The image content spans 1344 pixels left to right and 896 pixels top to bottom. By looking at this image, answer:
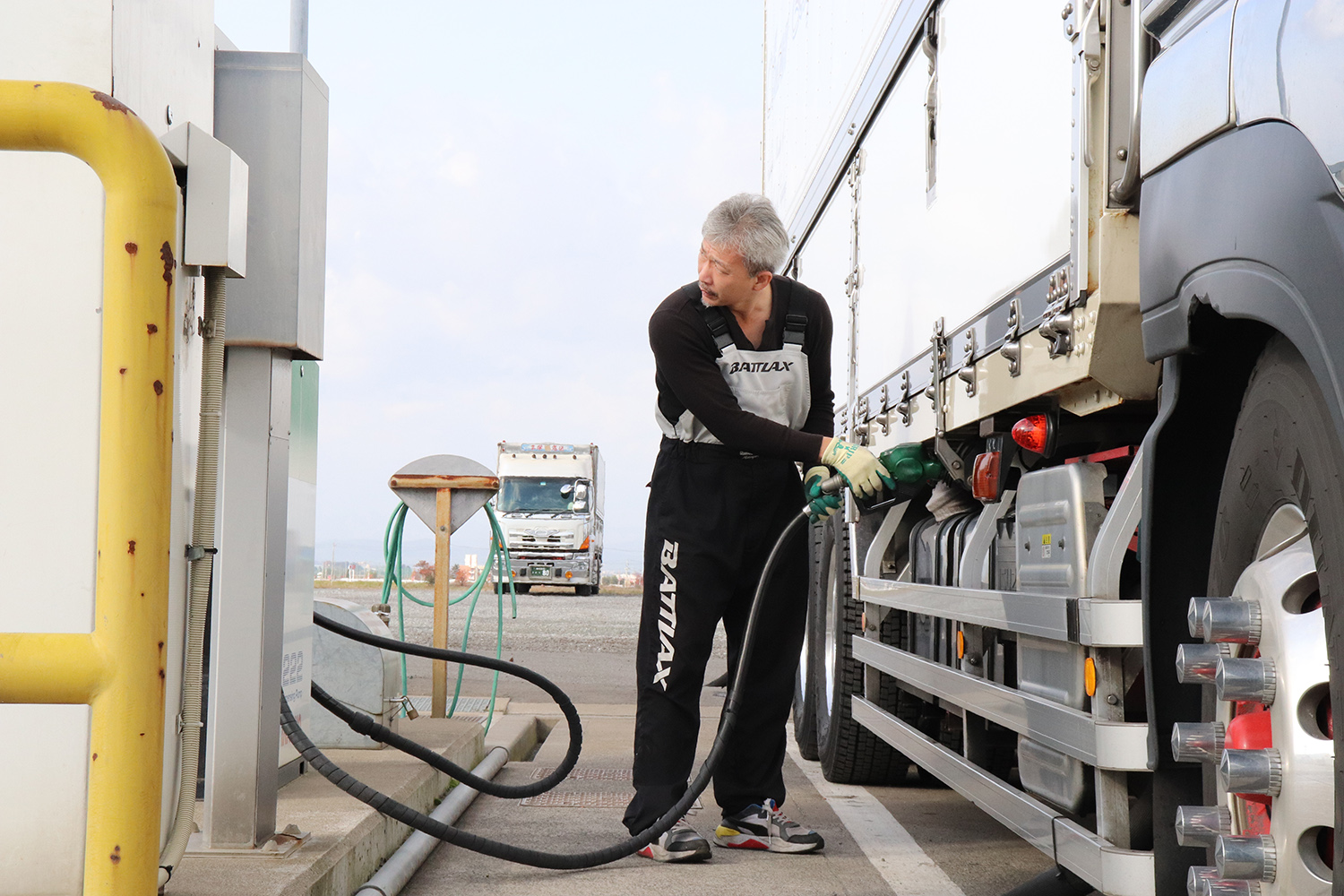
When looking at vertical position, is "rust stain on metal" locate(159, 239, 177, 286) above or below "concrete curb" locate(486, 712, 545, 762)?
above

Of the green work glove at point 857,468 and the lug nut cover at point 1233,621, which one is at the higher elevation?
the green work glove at point 857,468

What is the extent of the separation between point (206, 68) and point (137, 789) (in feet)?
6.83

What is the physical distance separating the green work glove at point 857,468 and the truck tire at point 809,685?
2.08 metres

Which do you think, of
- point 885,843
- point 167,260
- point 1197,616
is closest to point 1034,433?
point 1197,616

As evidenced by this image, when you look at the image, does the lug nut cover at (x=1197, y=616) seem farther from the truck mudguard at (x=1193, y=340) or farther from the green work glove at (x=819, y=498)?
the green work glove at (x=819, y=498)

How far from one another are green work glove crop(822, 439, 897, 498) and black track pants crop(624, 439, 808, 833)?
33 centimetres

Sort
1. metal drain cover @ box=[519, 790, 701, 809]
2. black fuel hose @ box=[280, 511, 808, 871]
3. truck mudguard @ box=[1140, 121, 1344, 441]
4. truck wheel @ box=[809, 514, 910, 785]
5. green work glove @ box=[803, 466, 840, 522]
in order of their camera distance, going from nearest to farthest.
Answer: truck mudguard @ box=[1140, 121, 1344, 441], black fuel hose @ box=[280, 511, 808, 871], green work glove @ box=[803, 466, 840, 522], metal drain cover @ box=[519, 790, 701, 809], truck wheel @ box=[809, 514, 910, 785]

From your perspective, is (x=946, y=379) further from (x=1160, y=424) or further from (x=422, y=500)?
(x=422, y=500)

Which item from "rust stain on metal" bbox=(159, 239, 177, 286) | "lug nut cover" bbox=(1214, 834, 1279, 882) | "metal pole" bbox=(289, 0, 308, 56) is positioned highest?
"metal pole" bbox=(289, 0, 308, 56)

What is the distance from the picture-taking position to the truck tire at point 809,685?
6.06m

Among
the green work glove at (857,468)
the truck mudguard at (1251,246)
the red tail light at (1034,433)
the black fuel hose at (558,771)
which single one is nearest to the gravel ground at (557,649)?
→ the black fuel hose at (558,771)

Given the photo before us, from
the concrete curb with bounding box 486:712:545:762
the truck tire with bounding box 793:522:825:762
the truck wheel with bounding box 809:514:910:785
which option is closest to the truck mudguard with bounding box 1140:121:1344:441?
the truck wheel with bounding box 809:514:910:785

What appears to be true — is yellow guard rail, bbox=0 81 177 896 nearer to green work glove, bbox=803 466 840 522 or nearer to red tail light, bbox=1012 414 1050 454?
red tail light, bbox=1012 414 1050 454

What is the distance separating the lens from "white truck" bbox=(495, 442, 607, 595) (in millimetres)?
28688
